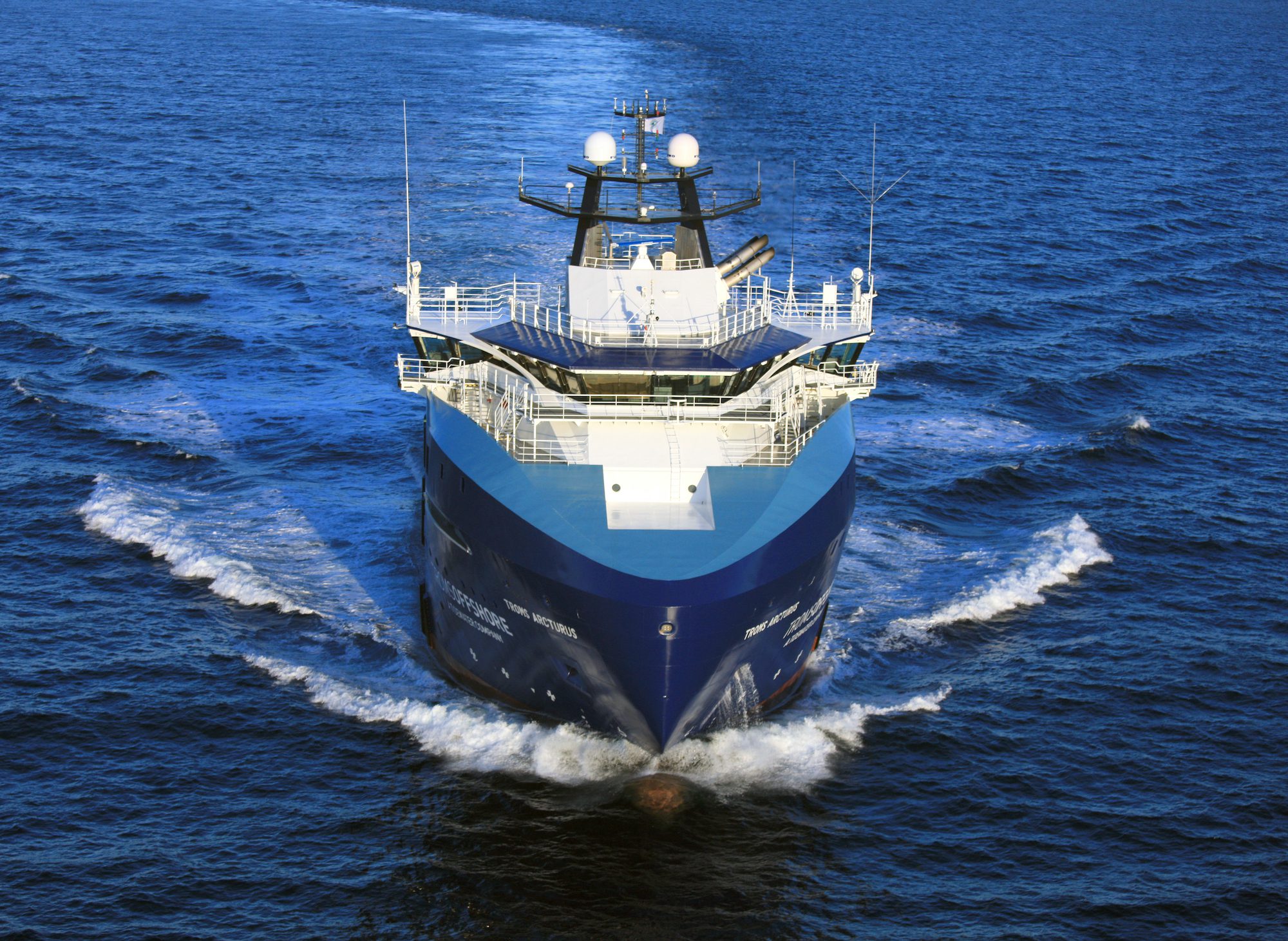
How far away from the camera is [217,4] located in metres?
148

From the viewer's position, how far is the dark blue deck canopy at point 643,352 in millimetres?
34812

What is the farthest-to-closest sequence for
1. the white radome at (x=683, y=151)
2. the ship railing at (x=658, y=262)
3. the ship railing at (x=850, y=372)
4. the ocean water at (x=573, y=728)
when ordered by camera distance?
the white radome at (x=683, y=151) → the ship railing at (x=850, y=372) → the ship railing at (x=658, y=262) → the ocean water at (x=573, y=728)

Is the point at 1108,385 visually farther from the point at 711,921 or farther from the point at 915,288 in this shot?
the point at 711,921

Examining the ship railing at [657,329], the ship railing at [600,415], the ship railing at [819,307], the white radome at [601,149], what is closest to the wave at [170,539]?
the ship railing at [600,415]

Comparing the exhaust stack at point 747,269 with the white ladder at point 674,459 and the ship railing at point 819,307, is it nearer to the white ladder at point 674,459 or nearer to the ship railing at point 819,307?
the ship railing at point 819,307

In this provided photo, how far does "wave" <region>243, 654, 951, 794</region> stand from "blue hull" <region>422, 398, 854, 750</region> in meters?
0.57

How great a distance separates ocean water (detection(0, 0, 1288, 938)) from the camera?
29781 millimetres

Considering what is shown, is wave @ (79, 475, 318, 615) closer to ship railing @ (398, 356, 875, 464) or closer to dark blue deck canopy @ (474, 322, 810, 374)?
ship railing @ (398, 356, 875, 464)

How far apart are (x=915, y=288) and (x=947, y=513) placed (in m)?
23.9

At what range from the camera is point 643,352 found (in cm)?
3588

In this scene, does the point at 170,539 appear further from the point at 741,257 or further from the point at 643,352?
the point at 741,257

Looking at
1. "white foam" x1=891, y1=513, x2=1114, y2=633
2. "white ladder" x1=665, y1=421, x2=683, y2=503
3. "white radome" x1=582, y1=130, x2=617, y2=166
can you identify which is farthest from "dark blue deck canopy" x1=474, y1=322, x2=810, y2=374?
"white foam" x1=891, y1=513, x2=1114, y2=633

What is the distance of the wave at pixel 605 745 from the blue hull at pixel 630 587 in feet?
1.87

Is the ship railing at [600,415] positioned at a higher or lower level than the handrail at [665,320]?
lower
